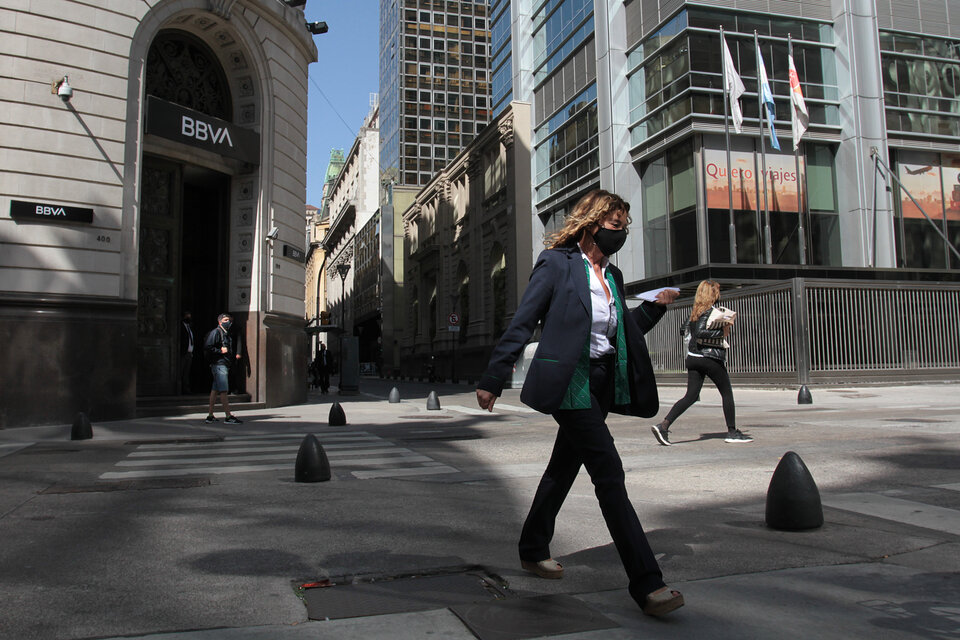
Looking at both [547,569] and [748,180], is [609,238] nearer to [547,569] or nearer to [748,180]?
[547,569]

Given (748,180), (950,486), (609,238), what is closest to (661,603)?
(609,238)

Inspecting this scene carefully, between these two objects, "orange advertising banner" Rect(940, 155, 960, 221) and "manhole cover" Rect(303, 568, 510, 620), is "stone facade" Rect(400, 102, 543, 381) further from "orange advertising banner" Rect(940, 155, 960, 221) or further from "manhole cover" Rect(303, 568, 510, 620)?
"manhole cover" Rect(303, 568, 510, 620)

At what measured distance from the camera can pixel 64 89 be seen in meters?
12.9

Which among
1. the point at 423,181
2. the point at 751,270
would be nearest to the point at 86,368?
the point at 751,270

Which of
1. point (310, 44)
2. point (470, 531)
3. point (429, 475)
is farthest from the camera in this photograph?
point (310, 44)

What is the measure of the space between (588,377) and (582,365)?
0.06 metres

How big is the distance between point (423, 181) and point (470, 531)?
290 feet

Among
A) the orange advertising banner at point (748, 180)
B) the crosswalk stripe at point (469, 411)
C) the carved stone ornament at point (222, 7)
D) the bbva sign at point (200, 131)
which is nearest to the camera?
the bbva sign at point (200, 131)

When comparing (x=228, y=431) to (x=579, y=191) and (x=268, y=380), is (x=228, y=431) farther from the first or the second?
(x=579, y=191)

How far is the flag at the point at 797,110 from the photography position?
26.1 meters

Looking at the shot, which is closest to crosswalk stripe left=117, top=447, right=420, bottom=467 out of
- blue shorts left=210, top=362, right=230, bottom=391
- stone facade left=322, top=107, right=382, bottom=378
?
blue shorts left=210, top=362, right=230, bottom=391

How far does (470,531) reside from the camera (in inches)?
181

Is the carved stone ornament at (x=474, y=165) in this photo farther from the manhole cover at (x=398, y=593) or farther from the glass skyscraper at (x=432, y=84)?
the manhole cover at (x=398, y=593)

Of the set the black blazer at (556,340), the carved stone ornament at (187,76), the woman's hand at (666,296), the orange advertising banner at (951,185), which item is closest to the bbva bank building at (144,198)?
the carved stone ornament at (187,76)
